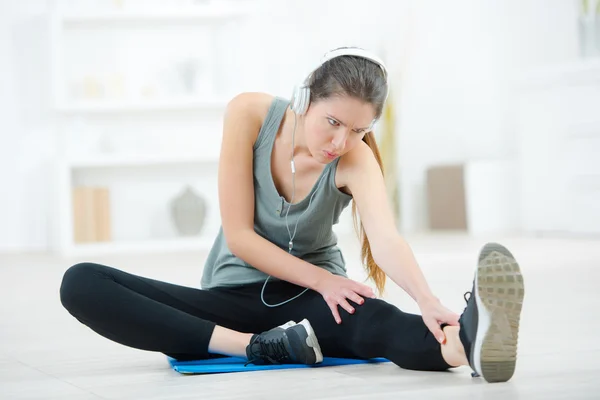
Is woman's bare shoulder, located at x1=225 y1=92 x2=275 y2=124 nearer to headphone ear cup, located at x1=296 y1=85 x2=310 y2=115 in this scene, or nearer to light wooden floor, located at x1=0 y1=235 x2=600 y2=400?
headphone ear cup, located at x1=296 y1=85 x2=310 y2=115

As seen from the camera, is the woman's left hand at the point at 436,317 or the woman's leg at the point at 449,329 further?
the woman's left hand at the point at 436,317

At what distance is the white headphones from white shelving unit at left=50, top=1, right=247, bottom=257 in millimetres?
4284

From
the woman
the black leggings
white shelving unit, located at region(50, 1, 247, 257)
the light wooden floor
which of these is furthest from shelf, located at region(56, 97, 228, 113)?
the black leggings

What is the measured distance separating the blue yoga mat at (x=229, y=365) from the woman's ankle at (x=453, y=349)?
25 centimetres

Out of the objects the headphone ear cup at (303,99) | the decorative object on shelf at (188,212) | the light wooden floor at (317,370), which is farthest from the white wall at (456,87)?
the headphone ear cup at (303,99)

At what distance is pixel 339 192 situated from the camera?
2029mm

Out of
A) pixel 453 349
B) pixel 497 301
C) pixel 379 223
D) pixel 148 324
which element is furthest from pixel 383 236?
pixel 148 324

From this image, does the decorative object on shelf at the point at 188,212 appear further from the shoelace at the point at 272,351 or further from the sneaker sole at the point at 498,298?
the sneaker sole at the point at 498,298

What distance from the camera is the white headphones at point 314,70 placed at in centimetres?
188

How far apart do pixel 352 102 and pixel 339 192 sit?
0.85 ft

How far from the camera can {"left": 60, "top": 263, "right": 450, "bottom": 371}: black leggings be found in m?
1.83

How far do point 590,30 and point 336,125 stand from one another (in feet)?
14.9

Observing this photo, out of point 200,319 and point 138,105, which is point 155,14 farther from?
point 200,319

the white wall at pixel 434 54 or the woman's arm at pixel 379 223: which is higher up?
the white wall at pixel 434 54
